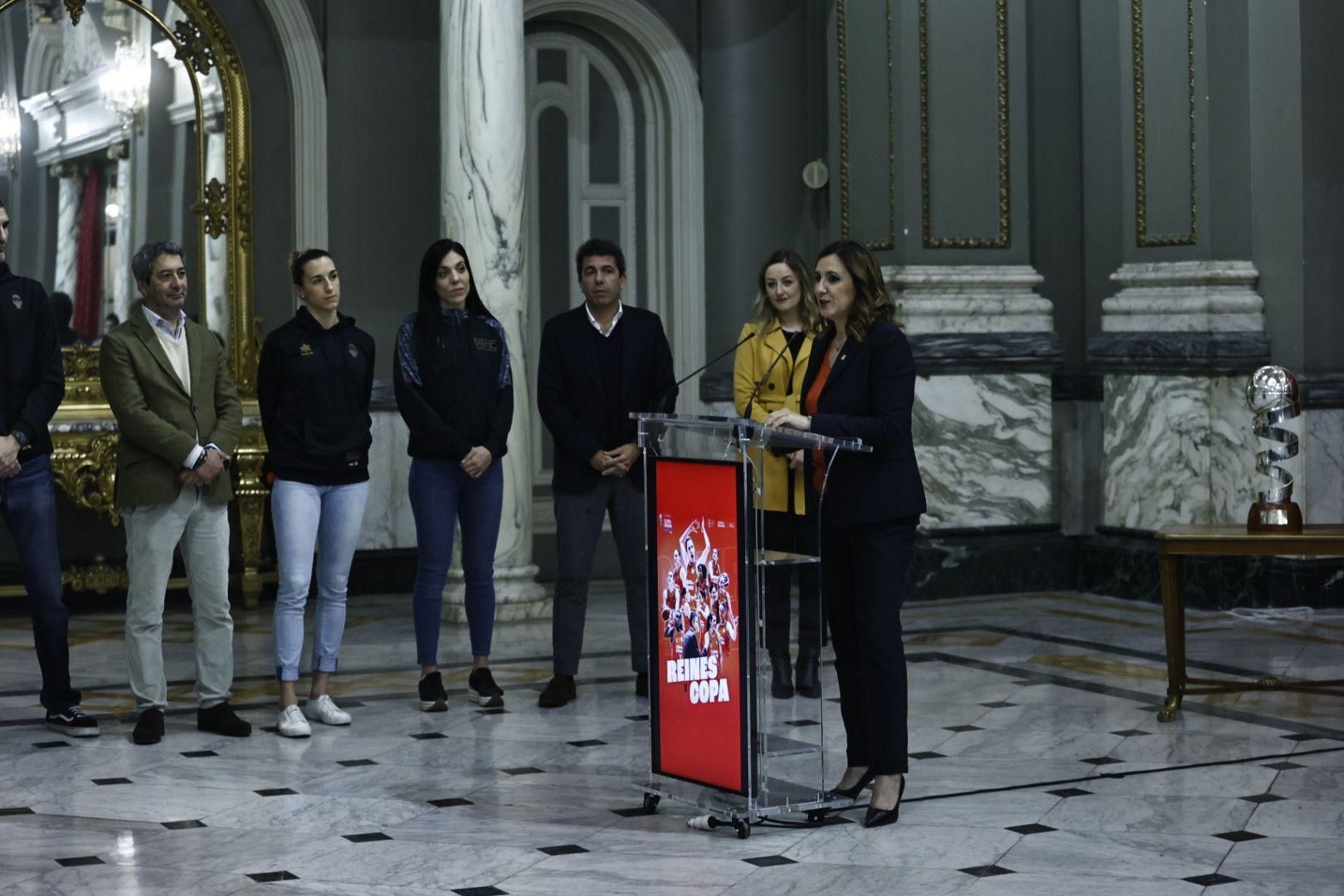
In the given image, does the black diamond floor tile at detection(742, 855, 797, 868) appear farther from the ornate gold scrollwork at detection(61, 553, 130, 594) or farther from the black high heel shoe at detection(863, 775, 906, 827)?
the ornate gold scrollwork at detection(61, 553, 130, 594)

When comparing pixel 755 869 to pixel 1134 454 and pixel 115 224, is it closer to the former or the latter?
pixel 1134 454

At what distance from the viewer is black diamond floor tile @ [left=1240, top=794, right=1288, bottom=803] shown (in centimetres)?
513

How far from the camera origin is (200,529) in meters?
6.13

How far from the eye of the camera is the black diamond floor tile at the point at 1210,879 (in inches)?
169

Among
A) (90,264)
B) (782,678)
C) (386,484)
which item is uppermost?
(90,264)

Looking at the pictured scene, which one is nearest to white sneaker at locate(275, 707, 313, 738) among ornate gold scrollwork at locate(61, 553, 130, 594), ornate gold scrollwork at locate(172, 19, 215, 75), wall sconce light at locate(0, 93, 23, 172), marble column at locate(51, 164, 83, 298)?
ornate gold scrollwork at locate(61, 553, 130, 594)

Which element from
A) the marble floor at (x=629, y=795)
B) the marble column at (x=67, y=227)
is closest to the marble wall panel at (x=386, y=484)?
the marble column at (x=67, y=227)

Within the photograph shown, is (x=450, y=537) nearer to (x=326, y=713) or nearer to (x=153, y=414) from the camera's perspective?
(x=326, y=713)

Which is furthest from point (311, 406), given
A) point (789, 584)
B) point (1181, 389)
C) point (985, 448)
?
point (1181, 389)

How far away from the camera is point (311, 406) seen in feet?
20.3

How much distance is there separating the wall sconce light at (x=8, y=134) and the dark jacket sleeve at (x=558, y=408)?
3891mm

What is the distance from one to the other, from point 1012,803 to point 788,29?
248 inches

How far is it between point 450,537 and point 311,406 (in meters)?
0.71

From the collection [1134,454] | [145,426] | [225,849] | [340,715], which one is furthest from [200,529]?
[1134,454]
